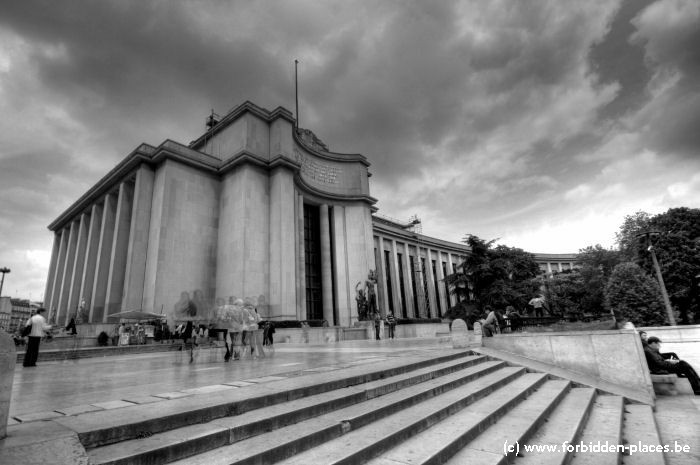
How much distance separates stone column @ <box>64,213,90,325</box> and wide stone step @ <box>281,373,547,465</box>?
4477cm

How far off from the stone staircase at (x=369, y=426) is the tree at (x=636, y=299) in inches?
923

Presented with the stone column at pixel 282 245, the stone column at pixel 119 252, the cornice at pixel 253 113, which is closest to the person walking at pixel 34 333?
the stone column at pixel 282 245

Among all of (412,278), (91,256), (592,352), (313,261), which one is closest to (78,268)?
(91,256)

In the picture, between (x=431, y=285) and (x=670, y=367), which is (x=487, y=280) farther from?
(x=670, y=367)

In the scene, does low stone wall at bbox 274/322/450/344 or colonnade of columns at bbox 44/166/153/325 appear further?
colonnade of columns at bbox 44/166/153/325

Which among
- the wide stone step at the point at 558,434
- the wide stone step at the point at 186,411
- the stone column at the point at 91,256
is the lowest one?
the wide stone step at the point at 558,434

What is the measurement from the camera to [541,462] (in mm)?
3850

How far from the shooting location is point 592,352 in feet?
30.3

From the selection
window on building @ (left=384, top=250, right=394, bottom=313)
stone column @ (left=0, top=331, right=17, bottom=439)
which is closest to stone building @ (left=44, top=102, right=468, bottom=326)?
window on building @ (left=384, top=250, right=394, bottom=313)

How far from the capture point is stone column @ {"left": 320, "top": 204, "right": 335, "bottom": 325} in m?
38.8

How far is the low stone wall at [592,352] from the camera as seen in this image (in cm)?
839

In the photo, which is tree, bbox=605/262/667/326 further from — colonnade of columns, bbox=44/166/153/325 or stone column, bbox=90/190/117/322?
stone column, bbox=90/190/117/322

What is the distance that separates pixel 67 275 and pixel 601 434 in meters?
54.2

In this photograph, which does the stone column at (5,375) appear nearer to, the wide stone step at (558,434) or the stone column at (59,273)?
the wide stone step at (558,434)
